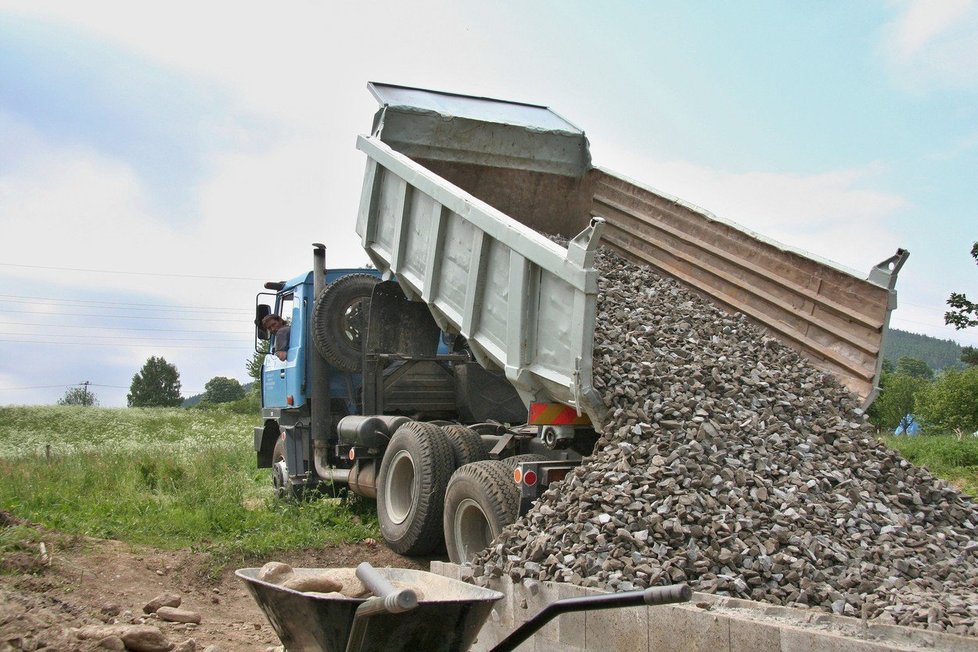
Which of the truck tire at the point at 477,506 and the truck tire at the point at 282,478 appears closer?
the truck tire at the point at 477,506

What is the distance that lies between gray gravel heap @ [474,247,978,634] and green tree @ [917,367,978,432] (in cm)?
2747

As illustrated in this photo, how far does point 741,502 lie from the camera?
163 inches

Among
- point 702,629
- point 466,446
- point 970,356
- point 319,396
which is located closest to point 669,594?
point 702,629

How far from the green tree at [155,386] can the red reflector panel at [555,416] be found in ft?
222

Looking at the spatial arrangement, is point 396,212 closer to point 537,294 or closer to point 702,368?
point 537,294

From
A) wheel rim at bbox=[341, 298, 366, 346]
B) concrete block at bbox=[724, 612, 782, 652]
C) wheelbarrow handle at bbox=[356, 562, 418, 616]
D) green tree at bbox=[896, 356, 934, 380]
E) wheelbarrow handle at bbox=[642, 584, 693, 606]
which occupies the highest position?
green tree at bbox=[896, 356, 934, 380]

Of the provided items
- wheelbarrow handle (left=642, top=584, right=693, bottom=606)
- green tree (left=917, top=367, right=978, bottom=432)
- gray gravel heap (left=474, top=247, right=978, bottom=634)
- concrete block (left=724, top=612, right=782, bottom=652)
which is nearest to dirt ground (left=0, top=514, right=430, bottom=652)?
gray gravel heap (left=474, top=247, right=978, bottom=634)

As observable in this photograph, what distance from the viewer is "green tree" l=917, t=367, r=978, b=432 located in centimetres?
2964

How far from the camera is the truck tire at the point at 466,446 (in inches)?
235

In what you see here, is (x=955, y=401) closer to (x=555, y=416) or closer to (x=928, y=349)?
(x=555, y=416)

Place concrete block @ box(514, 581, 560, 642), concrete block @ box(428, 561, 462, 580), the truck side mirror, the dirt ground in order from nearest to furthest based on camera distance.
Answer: concrete block @ box(514, 581, 560, 642) < the dirt ground < concrete block @ box(428, 561, 462, 580) < the truck side mirror

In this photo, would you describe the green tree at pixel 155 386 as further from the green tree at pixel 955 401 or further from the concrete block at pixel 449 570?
the concrete block at pixel 449 570

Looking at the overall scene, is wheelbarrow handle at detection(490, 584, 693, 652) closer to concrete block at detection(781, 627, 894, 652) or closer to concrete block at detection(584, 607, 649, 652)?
concrete block at detection(781, 627, 894, 652)

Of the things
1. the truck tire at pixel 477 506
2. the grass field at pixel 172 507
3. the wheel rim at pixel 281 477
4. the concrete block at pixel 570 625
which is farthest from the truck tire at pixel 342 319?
the concrete block at pixel 570 625
